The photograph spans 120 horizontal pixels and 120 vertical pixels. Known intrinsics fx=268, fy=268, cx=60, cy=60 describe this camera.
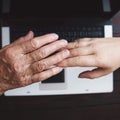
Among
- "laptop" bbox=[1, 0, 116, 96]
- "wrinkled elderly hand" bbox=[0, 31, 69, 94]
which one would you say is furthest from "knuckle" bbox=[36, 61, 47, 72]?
"laptop" bbox=[1, 0, 116, 96]

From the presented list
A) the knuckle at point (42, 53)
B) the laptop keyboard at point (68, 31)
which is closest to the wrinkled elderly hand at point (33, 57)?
the knuckle at point (42, 53)

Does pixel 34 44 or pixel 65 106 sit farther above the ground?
pixel 34 44

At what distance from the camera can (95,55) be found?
1.85 feet

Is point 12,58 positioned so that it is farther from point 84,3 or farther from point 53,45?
point 84,3

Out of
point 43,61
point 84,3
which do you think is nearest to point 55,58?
point 43,61

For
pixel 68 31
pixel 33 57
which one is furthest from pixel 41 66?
pixel 68 31

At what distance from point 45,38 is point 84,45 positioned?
0.09m

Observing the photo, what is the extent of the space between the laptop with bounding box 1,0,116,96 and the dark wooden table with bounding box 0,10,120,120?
31 mm

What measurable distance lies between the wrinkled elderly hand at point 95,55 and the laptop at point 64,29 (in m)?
0.20

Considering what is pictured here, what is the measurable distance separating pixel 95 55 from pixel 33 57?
0.43ft

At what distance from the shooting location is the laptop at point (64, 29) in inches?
30.4

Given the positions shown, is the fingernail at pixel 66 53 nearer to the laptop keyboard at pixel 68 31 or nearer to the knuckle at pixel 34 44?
the knuckle at pixel 34 44

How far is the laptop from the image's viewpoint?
0.77 meters

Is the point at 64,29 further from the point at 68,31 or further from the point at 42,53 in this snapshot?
the point at 42,53
